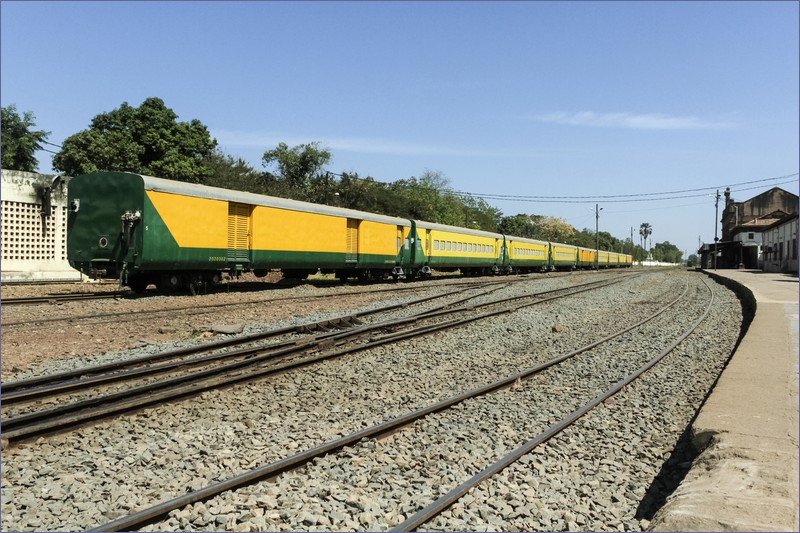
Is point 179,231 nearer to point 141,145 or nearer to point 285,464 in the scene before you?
point 285,464

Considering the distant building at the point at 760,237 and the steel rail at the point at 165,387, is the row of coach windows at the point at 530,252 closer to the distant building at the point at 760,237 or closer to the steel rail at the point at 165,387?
the distant building at the point at 760,237

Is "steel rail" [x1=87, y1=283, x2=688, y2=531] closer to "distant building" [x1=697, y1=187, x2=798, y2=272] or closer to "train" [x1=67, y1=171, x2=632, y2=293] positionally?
"train" [x1=67, y1=171, x2=632, y2=293]

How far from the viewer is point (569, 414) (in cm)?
694

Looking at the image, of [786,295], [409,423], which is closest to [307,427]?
[409,423]

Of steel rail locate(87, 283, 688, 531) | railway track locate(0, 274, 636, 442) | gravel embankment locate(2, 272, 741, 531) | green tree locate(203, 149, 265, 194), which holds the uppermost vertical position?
green tree locate(203, 149, 265, 194)

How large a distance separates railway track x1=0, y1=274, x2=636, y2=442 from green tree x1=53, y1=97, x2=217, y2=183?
111 feet

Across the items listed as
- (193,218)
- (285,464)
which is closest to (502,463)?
(285,464)

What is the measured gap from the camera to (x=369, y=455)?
5422mm

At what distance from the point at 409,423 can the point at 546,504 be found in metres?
2.12

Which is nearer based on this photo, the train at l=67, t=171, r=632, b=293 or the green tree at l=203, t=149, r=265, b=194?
the train at l=67, t=171, r=632, b=293

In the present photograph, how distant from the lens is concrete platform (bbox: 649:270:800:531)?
3689 millimetres

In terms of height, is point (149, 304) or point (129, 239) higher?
point (129, 239)

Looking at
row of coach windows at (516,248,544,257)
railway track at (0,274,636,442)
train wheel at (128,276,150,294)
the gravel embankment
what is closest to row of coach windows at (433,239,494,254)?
row of coach windows at (516,248,544,257)

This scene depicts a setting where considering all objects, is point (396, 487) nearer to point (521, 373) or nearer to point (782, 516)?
point (782, 516)
